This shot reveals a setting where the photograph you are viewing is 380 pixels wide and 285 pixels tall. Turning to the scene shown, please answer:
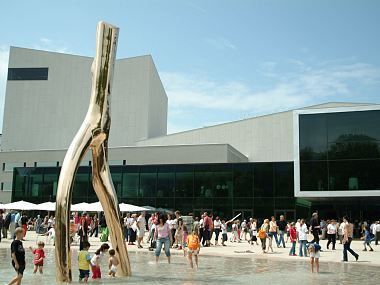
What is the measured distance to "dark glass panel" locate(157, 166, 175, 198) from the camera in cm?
4044

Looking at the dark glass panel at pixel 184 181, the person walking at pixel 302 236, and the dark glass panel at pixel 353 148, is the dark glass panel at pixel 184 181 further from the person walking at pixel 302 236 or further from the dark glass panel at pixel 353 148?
the person walking at pixel 302 236

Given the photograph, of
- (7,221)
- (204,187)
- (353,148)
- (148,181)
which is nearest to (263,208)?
(204,187)

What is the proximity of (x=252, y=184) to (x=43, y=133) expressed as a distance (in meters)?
35.1

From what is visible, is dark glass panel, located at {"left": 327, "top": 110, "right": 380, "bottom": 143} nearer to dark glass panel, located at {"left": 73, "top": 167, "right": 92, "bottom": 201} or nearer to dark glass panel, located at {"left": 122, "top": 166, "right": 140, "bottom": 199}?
dark glass panel, located at {"left": 122, "top": 166, "right": 140, "bottom": 199}

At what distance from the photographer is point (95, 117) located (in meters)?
10.3

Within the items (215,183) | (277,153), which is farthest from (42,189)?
(277,153)

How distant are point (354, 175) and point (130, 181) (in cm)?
1950

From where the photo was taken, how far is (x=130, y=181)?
4209 centimetres

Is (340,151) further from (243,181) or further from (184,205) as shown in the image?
(184,205)

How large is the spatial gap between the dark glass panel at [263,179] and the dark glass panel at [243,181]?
0.41m

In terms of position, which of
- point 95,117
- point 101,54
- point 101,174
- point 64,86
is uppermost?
point 64,86

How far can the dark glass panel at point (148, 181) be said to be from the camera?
40969mm

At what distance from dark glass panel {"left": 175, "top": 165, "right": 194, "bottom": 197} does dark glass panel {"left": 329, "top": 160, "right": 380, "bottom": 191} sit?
12832 mm

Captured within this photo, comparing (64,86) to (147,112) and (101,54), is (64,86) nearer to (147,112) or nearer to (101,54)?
(147,112)
